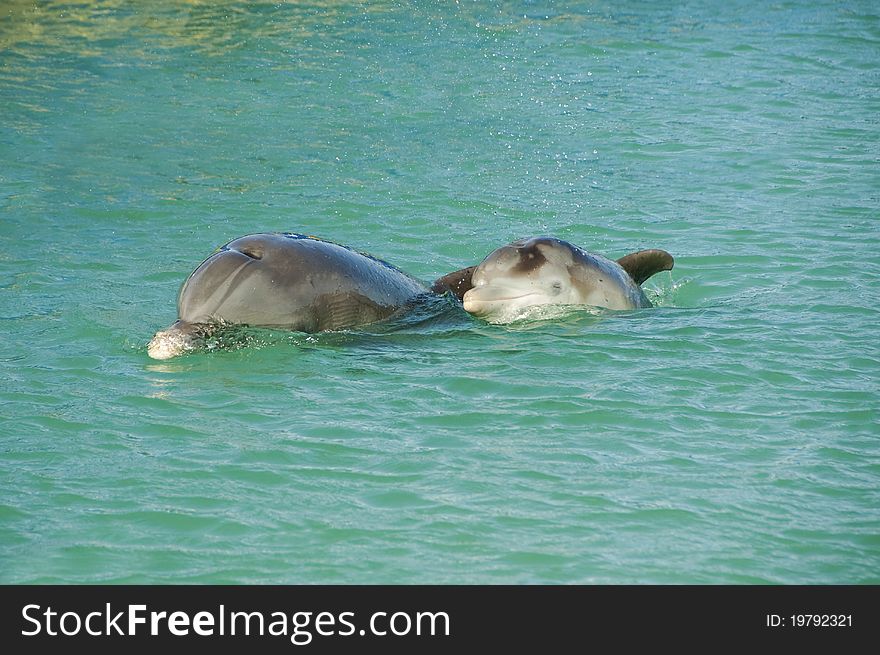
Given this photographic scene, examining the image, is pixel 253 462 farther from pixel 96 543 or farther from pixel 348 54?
pixel 348 54

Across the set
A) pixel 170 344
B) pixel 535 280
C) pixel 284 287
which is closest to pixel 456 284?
pixel 535 280

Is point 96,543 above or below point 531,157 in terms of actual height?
below

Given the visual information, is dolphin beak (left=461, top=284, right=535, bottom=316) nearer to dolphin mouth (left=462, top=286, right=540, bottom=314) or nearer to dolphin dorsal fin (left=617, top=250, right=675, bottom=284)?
dolphin mouth (left=462, top=286, right=540, bottom=314)

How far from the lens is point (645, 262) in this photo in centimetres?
833

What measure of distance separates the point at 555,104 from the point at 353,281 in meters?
8.58

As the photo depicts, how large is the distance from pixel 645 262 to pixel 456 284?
129 cm

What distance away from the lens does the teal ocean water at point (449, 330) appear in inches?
202

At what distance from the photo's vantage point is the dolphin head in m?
7.69

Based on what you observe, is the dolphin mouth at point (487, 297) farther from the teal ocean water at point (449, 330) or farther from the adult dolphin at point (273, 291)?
the adult dolphin at point (273, 291)

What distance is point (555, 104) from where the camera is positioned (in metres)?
15.3

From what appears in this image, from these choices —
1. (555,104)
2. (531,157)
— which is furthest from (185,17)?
(531,157)

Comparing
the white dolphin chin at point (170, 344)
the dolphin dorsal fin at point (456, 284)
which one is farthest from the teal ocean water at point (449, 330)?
the dolphin dorsal fin at point (456, 284)

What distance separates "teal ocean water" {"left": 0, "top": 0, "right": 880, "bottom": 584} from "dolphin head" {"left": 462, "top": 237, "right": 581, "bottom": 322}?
0.58 feet

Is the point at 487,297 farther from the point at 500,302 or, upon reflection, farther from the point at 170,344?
the point at 170,344
